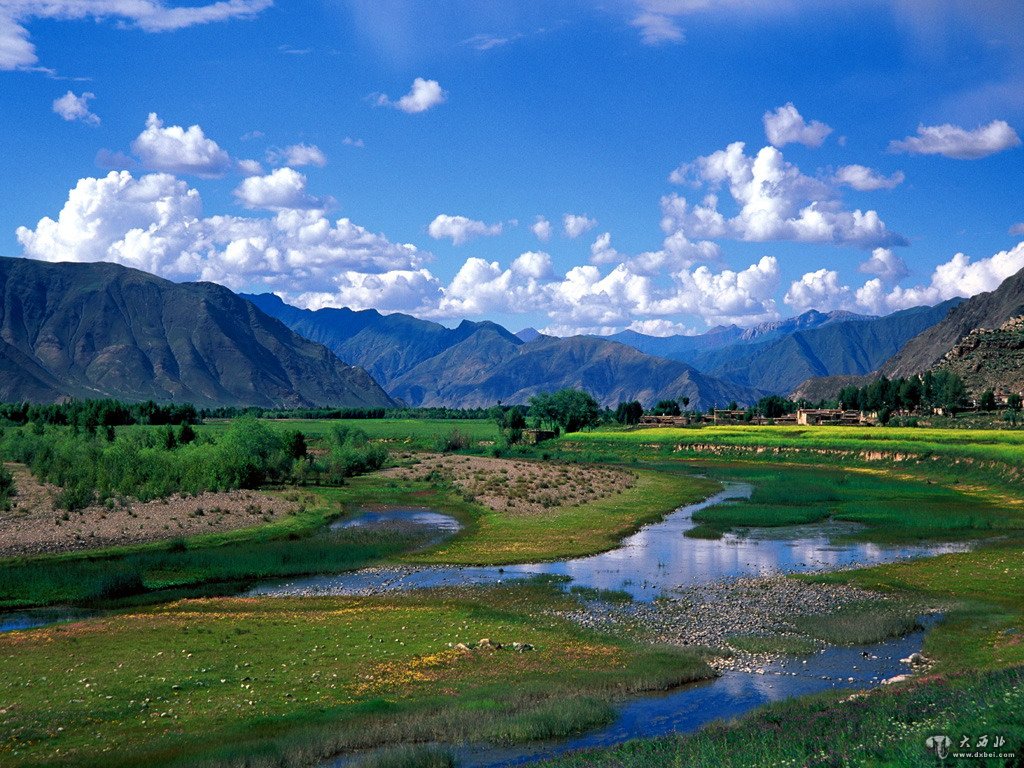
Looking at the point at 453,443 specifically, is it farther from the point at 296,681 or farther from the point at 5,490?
the point at 296,681

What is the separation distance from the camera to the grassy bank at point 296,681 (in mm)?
21047

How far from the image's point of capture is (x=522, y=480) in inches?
3509

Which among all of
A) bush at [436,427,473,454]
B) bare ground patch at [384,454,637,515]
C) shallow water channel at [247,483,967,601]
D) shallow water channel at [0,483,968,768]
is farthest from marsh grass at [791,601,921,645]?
bush at [436,427,473,454]

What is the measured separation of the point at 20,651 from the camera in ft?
93.6

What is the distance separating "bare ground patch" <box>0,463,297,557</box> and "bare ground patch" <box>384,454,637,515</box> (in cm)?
1834

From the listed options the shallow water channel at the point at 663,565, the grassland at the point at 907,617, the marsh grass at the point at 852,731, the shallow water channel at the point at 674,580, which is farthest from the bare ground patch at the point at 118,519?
the marsh grass at the point at 852,731

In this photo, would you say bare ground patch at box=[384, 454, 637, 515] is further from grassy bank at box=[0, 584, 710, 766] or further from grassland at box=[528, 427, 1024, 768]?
grassy bank at box=[0, 584, 710, 766]

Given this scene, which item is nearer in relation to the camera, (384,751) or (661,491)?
(384,751)

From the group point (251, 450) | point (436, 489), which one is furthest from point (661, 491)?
point (251, 450)

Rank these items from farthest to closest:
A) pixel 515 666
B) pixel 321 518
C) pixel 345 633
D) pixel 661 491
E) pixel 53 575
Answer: pixel 661 491 < pixel 321 518 < pixel 53 575 < pixel 345 633 < pixel 515 666

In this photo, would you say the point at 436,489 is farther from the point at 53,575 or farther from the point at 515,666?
the point at 515,666

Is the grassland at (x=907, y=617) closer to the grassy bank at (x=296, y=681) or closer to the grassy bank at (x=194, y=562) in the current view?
the grassy bank at (x=296, y=681)

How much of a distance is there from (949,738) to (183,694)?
19536mm

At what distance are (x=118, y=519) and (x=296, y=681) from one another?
1434 inches
